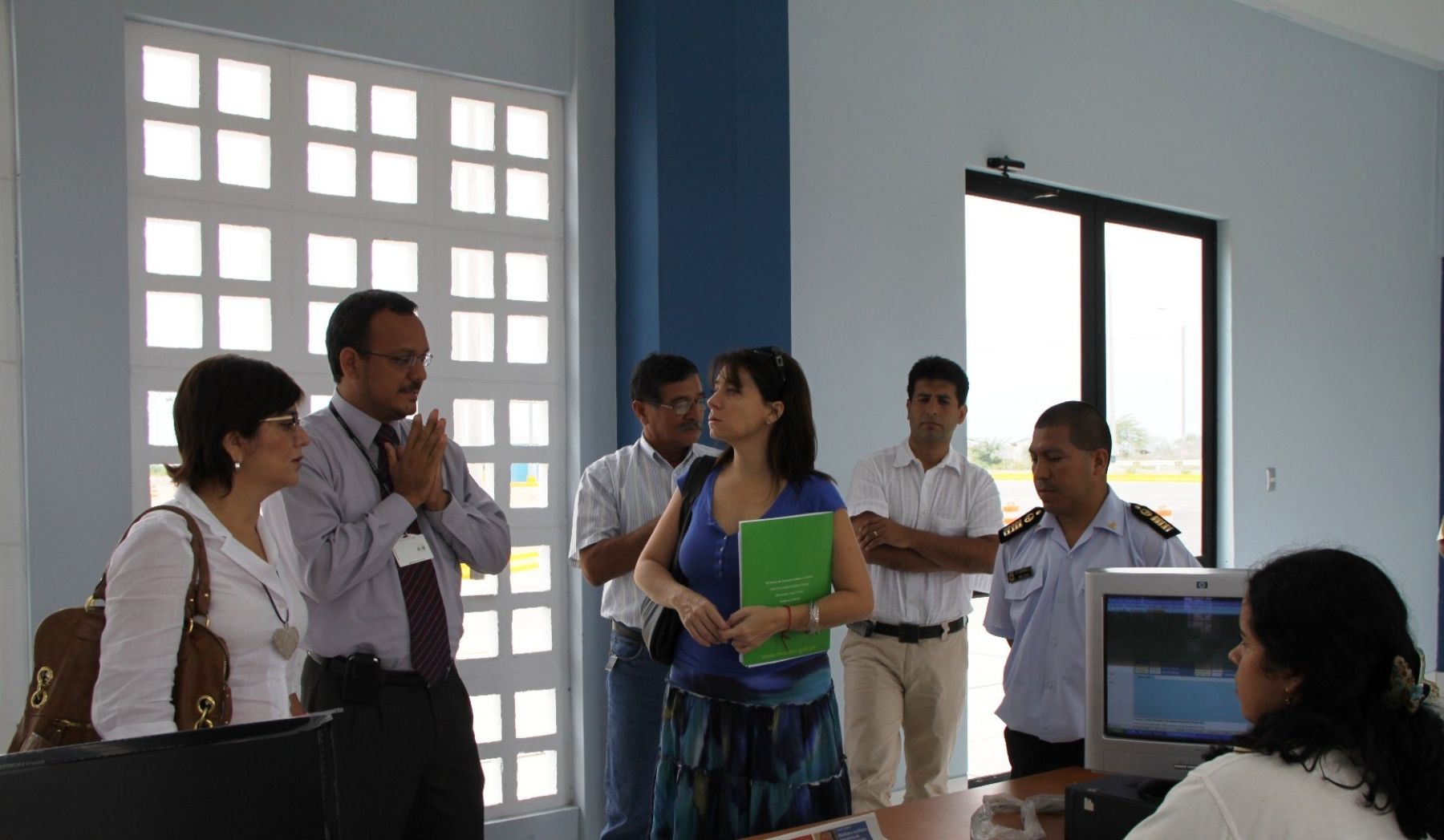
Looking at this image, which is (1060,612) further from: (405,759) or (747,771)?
(405,759)

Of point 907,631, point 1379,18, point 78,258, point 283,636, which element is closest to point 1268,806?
point 283,636

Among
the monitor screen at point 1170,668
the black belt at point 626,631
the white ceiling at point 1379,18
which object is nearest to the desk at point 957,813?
the monitor screen at point 1170,668

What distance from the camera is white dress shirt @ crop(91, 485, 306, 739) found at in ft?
4.83

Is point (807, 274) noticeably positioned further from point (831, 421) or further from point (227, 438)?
point (227, 438)

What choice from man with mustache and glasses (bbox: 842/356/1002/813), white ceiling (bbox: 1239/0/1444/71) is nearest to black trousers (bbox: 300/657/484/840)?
man with mustache and glasses (bbox: 842/356/1002/813)

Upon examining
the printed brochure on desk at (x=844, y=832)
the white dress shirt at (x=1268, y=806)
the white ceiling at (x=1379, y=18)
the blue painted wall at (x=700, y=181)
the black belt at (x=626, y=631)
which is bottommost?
the printed brochure on desk at (x=844, y=832)

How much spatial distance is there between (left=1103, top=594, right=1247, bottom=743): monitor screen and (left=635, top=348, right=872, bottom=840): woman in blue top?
Result: 61cm

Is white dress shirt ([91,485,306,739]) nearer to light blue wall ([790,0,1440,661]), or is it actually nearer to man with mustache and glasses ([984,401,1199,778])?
man with mustache and glasses ([984,401,1199,778])

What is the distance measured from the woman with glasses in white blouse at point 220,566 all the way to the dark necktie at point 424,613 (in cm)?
30

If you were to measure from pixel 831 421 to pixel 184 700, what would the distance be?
9.95 feet

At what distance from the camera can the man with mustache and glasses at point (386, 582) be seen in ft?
6.70

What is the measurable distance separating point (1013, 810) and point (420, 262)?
2.51 metres

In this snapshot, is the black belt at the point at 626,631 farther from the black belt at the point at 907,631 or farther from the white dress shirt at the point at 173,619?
the white dress shirt at the point at 173,619

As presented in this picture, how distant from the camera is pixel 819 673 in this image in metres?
2.23
